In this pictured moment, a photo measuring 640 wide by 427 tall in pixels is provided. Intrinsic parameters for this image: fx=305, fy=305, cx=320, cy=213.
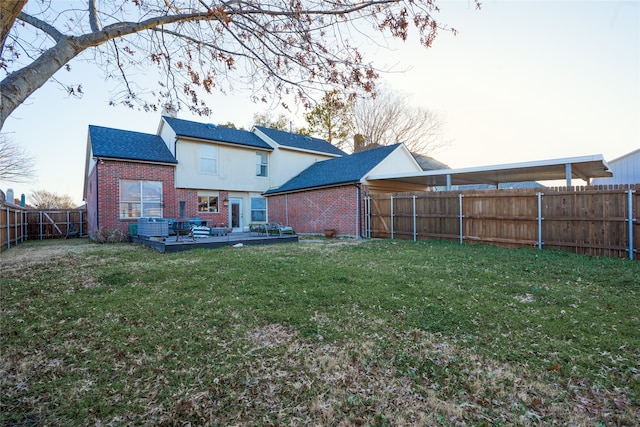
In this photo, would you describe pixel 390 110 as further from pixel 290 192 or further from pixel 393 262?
pixel 393 262

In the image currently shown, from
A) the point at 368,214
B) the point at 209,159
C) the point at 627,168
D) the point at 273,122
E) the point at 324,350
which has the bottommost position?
the point at 324,350

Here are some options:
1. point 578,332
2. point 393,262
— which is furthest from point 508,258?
point 578,332

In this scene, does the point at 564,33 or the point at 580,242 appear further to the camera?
the point at 580,242

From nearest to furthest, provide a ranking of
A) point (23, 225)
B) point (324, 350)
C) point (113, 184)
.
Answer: point (324, 350), point (113, 184), point (23, 225)

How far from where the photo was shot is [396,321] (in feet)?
12.4

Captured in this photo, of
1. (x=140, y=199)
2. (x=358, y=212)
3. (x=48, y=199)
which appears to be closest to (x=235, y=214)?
(x=140, y=199)

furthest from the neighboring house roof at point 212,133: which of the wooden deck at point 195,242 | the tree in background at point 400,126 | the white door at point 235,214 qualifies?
the tree in background at point 400,126

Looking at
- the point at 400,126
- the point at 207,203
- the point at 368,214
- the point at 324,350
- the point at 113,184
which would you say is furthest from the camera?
the point at 400,126

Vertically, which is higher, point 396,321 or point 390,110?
point 390,110

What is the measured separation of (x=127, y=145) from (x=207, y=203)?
4662mm

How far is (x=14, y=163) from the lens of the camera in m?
24.7

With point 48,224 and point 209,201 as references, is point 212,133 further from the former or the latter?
point 48,224

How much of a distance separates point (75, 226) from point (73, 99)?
17.7 meters

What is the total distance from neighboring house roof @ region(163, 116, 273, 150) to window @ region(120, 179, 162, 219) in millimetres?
3056
